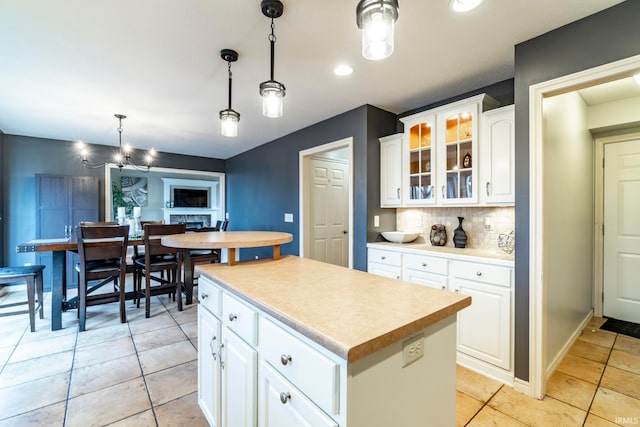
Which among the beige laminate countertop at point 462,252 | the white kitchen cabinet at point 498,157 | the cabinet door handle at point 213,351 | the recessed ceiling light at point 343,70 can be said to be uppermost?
the recessed ceiling light at point 343,70

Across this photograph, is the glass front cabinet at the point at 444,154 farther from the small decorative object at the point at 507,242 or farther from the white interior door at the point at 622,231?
the white interior door at the point at 622,231

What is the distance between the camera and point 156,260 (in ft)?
12.3

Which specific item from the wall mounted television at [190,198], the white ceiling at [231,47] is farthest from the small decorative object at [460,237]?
the wall mounted television at [190,198]

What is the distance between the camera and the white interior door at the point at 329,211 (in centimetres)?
426

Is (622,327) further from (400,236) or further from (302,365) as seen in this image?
(302,365)

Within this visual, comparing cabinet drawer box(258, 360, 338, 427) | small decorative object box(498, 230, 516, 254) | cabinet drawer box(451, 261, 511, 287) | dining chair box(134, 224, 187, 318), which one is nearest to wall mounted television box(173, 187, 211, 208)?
dining chair box(134, 224, 187, 318)

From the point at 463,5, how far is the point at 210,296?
2.17 m

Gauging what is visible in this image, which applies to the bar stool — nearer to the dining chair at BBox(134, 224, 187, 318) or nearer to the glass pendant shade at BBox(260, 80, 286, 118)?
the dining chair at BBox(134, 224, 187, 318)

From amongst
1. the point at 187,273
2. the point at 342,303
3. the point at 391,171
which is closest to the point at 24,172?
the point at 187,273

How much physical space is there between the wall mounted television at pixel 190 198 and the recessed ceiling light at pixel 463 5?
9006 mm

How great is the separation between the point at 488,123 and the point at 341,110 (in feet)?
5.18

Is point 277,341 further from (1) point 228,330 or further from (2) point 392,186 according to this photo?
(2) point 392,186

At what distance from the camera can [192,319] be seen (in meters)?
3.30

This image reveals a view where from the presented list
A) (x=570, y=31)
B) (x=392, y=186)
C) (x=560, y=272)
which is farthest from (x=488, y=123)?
(x=560, y=272)
